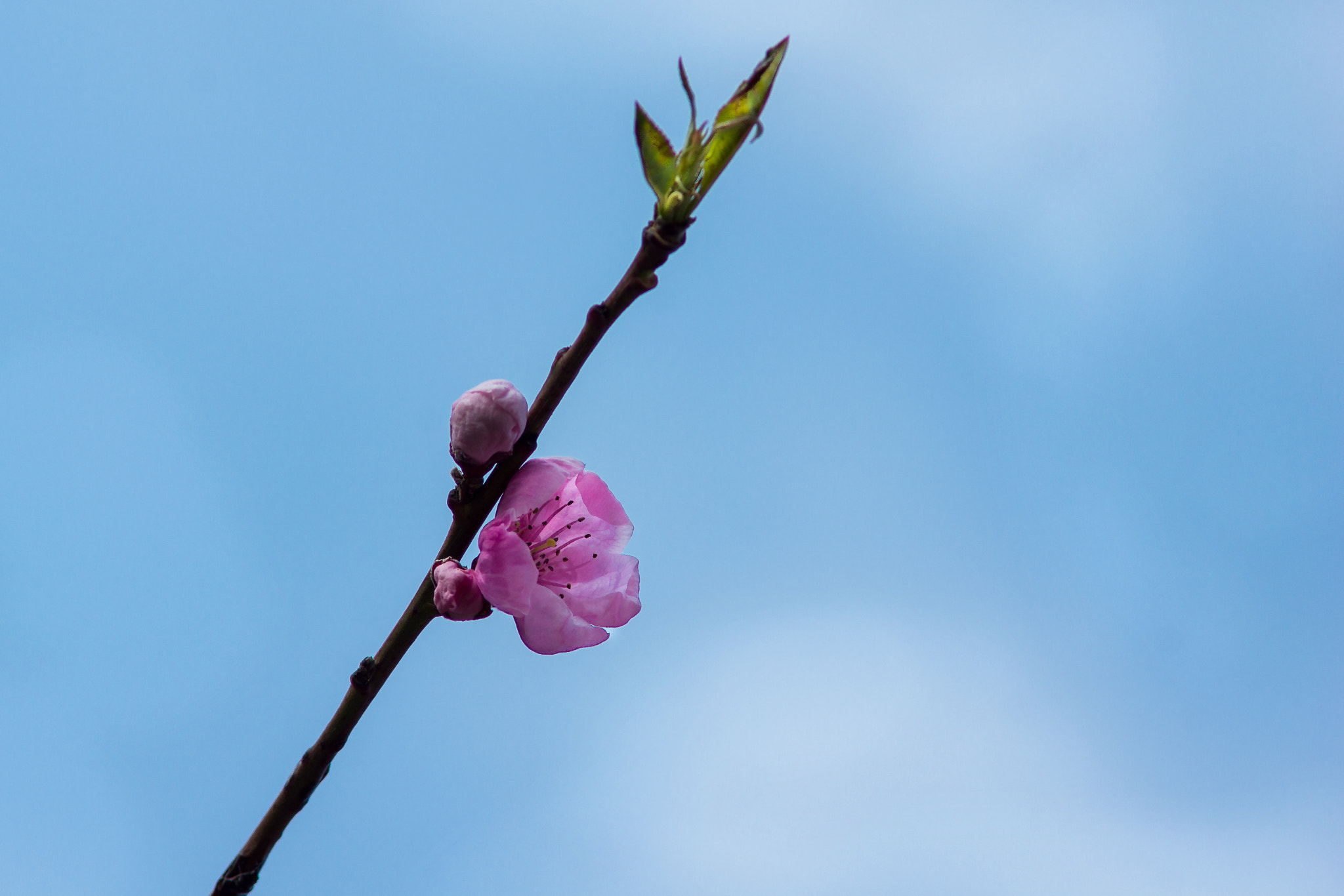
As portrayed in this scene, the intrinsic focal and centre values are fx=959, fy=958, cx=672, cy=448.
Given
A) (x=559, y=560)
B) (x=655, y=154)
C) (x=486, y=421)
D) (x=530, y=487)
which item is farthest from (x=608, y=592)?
(x=655, y=154)

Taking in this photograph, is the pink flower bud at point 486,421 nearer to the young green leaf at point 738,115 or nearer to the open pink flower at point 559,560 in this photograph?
the open pink flower at point 559,560

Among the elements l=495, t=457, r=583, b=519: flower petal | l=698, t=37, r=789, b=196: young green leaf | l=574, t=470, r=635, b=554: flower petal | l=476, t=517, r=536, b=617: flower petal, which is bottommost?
l=476, t=517, r=536, b=617: flower petal

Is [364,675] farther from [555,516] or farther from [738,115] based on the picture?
[738,115]

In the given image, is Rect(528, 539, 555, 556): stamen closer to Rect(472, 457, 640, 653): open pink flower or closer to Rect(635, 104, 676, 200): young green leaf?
Rect(472, 457, 640, 653): open pink flower

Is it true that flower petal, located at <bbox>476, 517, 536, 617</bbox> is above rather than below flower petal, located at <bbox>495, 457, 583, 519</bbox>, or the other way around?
below

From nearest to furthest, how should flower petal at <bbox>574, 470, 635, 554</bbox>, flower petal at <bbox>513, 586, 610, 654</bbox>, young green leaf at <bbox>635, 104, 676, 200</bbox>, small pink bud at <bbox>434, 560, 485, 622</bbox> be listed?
young green leaf at <bbox>635, 104, 676, 200</bbox>, small pink bud at <bbox>434, 560, 485, 622</bbox>, flower petal at <bbox>513, 586, 610, 654</bbox>, flower petal at <bbox>574, 470, 635, 554</bbox>

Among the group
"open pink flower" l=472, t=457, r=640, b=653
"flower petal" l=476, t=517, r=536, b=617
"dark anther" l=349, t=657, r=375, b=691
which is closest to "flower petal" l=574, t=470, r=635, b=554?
"open pink flower" l=472, t=457, r=640, b=653

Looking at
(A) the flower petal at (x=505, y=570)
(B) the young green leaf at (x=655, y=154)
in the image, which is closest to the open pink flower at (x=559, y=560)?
(A) the flower petal at (x=505, y=570)
